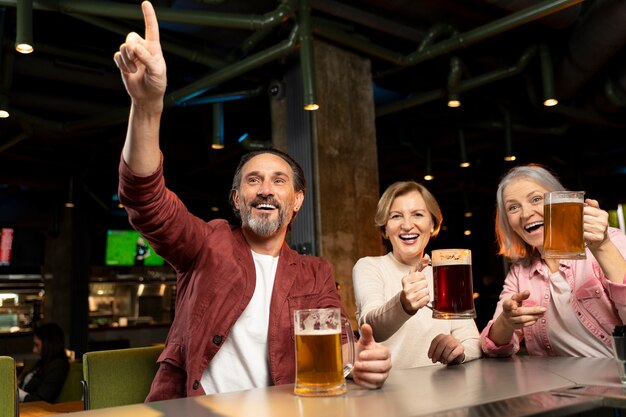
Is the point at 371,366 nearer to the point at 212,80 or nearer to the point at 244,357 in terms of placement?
the point at 244,357

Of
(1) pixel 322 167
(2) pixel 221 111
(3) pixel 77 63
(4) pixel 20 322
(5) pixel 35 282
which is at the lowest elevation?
(4) pixel 20 322

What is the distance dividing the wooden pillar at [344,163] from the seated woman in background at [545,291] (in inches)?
105

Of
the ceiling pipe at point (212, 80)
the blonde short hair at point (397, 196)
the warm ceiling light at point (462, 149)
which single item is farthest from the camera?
the warm ceiling light at point (462, 149)

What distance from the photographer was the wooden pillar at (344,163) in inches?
188

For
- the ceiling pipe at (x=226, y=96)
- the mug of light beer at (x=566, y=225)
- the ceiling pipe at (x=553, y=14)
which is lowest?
the mug of light beer at (x=566, y=225)

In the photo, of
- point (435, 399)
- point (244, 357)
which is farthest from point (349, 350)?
point (244, 357)

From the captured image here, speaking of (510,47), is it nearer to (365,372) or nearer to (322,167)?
(322,167)

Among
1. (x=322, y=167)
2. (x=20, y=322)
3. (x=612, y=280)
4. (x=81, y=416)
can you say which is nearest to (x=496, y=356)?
(x=612, y=280)

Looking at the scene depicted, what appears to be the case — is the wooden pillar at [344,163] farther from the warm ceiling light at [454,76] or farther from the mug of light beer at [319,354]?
the mug of light beer at [319,354]

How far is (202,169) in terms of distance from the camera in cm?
888

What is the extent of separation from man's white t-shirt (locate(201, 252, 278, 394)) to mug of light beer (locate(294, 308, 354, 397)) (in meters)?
0.53

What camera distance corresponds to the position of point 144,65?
4.72 ft

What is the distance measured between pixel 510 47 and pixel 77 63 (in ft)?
14.6

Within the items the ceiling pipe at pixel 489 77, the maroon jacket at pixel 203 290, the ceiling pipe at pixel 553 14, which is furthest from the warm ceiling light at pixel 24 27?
the ceiling pipe at pixel 489 77
